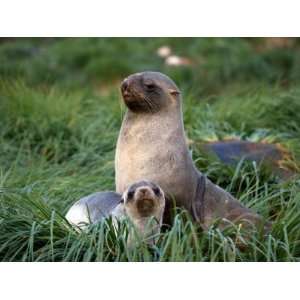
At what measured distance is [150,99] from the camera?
5465 millimetres

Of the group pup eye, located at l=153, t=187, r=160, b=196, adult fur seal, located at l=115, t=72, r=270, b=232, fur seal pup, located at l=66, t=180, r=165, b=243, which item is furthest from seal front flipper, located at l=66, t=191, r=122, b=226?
pup eye, located at l=153, t=187, r=160, b=196

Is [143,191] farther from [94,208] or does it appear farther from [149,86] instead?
[149,86]

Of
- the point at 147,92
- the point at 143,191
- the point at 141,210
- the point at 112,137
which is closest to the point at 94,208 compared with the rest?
the point at 141,210

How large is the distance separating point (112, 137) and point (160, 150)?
3033 mm

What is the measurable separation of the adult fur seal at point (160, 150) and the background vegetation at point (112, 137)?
215mm

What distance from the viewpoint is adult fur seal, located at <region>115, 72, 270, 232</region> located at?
17.8 ft

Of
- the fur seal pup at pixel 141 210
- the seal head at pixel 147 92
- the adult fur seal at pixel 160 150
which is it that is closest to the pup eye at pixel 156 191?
the fur seal pup at pixel 141 210

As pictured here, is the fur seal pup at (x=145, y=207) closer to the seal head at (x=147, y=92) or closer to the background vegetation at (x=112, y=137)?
the background vegetation at (x=112, y=137)

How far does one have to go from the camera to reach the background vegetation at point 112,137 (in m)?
5.06

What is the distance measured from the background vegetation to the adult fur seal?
22 centimetres

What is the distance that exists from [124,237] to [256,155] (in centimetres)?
264

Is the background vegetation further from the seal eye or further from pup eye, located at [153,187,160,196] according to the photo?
the seal eye

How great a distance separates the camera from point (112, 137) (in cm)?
847

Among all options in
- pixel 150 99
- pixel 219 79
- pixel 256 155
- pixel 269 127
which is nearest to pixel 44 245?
pixel 150 99
